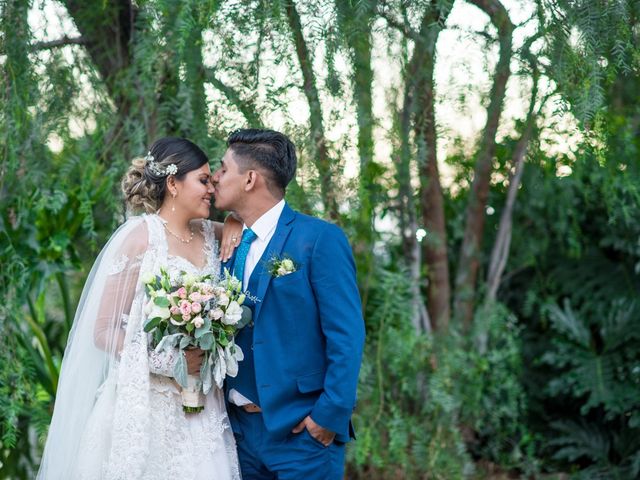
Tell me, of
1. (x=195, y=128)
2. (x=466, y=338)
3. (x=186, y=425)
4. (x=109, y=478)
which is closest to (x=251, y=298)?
(x=186, y=425)

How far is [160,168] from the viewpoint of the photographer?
2.96 meters

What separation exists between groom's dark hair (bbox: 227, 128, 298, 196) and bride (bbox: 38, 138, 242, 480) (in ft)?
0.70

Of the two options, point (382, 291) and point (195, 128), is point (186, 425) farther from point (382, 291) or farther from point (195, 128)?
point (382, 291)

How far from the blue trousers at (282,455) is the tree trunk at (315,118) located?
4.16 feet

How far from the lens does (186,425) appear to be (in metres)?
2.79

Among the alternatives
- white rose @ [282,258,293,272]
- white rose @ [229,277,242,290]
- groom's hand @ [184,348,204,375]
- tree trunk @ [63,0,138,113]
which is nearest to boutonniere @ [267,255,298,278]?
white rose @ [282,258,293,272]

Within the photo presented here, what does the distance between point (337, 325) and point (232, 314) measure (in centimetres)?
33

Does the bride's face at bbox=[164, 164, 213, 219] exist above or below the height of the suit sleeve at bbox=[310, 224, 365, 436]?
above

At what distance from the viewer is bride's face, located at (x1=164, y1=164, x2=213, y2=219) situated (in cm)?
296

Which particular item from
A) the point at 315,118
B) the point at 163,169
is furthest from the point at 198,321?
the point at 315,118

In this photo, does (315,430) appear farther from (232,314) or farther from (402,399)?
(402,399)

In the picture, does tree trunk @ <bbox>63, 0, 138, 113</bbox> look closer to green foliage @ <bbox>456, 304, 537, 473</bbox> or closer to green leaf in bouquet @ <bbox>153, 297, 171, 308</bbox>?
green leaf in bouquet @ <bbox>153, 297, 171, 308</bbox>

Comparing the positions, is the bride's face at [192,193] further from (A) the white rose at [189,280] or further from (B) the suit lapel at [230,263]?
(A) the white rose at [189,280]

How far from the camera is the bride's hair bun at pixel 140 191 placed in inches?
119
